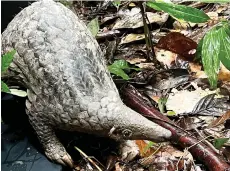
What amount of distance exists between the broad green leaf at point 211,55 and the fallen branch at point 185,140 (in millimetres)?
267

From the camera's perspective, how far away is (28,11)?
86.0 inches

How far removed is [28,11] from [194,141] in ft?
3.06

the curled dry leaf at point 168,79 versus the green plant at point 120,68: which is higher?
the green plant at point 120,68

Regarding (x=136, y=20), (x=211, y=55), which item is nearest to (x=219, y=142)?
(x=211, y=55)

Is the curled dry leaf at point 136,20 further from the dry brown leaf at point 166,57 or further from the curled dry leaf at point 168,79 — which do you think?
the curled dry leaf at point 168,79

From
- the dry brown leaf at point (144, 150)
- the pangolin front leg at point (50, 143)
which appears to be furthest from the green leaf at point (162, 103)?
the pangolin front leg at point (50, 143)

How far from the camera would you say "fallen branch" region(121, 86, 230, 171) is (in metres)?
2.03

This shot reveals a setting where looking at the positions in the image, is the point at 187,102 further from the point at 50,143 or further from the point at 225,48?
the point at 50,143

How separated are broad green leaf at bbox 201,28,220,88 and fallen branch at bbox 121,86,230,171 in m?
0.27

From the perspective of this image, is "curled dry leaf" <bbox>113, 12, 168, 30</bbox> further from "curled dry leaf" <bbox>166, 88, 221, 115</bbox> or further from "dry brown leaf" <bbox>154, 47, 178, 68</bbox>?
"curled dry leaf" <bbox>166, 88, 221, 115</bbox>

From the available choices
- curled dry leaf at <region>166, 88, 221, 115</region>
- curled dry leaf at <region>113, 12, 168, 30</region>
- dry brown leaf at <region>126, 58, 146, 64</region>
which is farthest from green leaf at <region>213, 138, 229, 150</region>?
curled dry leaf at <region>113, 12, 168, 30</region>

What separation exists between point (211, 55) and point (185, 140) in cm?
38

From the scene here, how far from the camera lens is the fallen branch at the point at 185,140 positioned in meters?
2.03

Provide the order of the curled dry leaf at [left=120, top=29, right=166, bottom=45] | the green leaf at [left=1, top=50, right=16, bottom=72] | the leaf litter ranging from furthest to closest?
the curled dry leaf at [left=120, top=29, right=166, bottom=45] < the leaf litter < the green leaf at [left=1, top=50, right=16, bottom=72]
